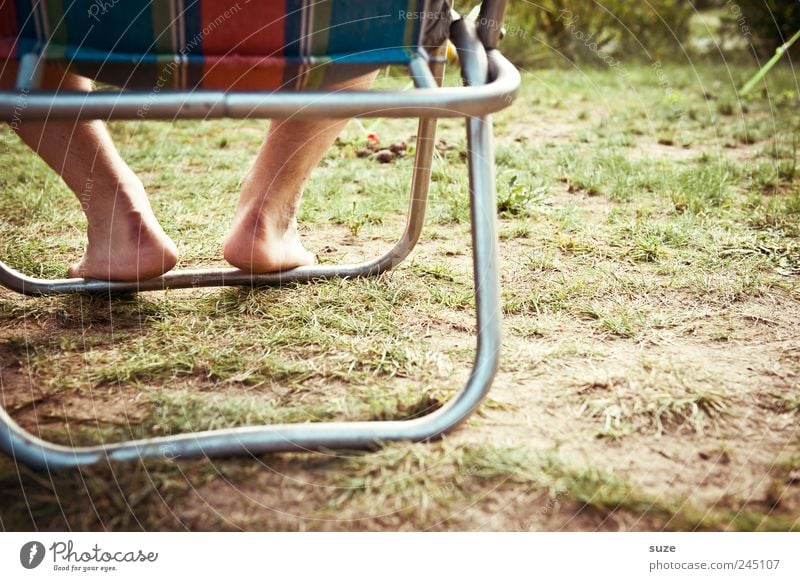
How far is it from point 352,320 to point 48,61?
45cm

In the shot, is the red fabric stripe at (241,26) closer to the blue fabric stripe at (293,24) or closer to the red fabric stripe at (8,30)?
the blue fabric stripe at (293,24)

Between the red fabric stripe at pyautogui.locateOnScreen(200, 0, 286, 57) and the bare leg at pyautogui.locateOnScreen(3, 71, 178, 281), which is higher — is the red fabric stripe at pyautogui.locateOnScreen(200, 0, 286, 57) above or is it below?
above

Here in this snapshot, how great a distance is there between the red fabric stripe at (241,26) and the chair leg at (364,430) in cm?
22

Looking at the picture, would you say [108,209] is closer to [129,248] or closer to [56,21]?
[129,248]

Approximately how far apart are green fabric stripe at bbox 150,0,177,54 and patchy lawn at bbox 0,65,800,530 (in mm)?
342

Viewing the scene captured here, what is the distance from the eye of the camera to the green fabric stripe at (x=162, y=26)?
2.39 feet

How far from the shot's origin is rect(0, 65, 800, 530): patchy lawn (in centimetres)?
66

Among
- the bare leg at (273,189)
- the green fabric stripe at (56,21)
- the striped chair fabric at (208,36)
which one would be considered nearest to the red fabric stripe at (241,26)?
the striped chair fabric at (208,36)

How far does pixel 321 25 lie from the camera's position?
77 centimetres

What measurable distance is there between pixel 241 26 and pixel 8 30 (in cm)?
22

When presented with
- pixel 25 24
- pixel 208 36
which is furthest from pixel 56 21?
pixel 208 36

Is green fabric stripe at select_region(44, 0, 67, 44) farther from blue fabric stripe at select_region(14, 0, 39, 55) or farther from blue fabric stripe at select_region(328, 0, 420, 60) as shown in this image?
blue fabric stripe at select_region(328, 0, 420, 60)

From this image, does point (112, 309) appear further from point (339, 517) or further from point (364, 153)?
point (364, 153)

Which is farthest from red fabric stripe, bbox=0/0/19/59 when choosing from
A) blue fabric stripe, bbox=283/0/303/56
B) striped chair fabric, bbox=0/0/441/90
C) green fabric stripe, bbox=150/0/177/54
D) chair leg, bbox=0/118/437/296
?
chair leg, bbox=0/118/437/296
